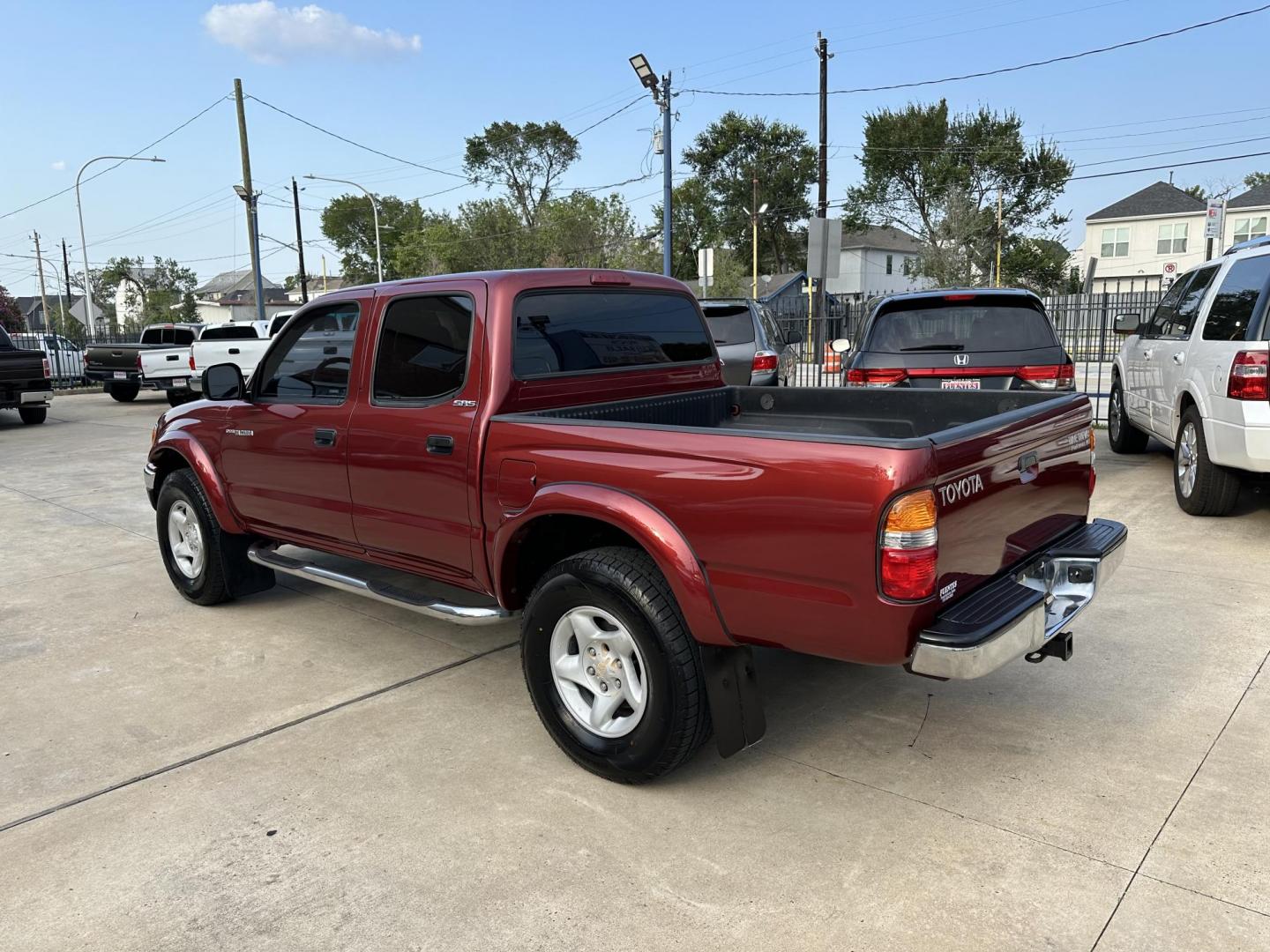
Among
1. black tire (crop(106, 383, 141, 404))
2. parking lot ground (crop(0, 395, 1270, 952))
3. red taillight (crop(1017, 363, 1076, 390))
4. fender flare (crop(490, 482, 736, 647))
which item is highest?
red taillight (crop(1017, 363, 1076, 390))

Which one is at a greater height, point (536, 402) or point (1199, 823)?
point (536, 402)

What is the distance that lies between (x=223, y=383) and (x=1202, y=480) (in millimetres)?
6494

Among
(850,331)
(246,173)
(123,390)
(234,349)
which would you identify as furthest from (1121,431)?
(246,173)

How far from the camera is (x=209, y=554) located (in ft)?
17.7

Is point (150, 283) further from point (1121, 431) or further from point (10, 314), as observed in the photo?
point (1121, 431)

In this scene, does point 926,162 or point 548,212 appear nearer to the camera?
point 548,212

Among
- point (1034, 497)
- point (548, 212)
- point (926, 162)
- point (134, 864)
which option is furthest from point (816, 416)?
point (926, 162)

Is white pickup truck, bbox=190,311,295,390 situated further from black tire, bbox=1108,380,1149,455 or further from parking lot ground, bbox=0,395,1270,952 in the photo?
parking lot ground, bbox=0,395,1270,952

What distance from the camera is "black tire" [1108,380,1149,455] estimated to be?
944cm

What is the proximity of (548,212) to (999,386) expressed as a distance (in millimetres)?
50588

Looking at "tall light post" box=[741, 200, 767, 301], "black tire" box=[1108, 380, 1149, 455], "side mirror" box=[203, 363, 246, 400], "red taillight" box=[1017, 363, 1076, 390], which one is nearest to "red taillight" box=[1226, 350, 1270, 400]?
"red taillight" box=[1017, 363, 1076, 390]

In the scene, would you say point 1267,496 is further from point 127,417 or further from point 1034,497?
point 127,417

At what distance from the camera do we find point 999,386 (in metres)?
7.13

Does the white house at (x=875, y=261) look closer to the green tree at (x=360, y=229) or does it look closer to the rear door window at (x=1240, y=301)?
the green tree at (x=360, y=229)
